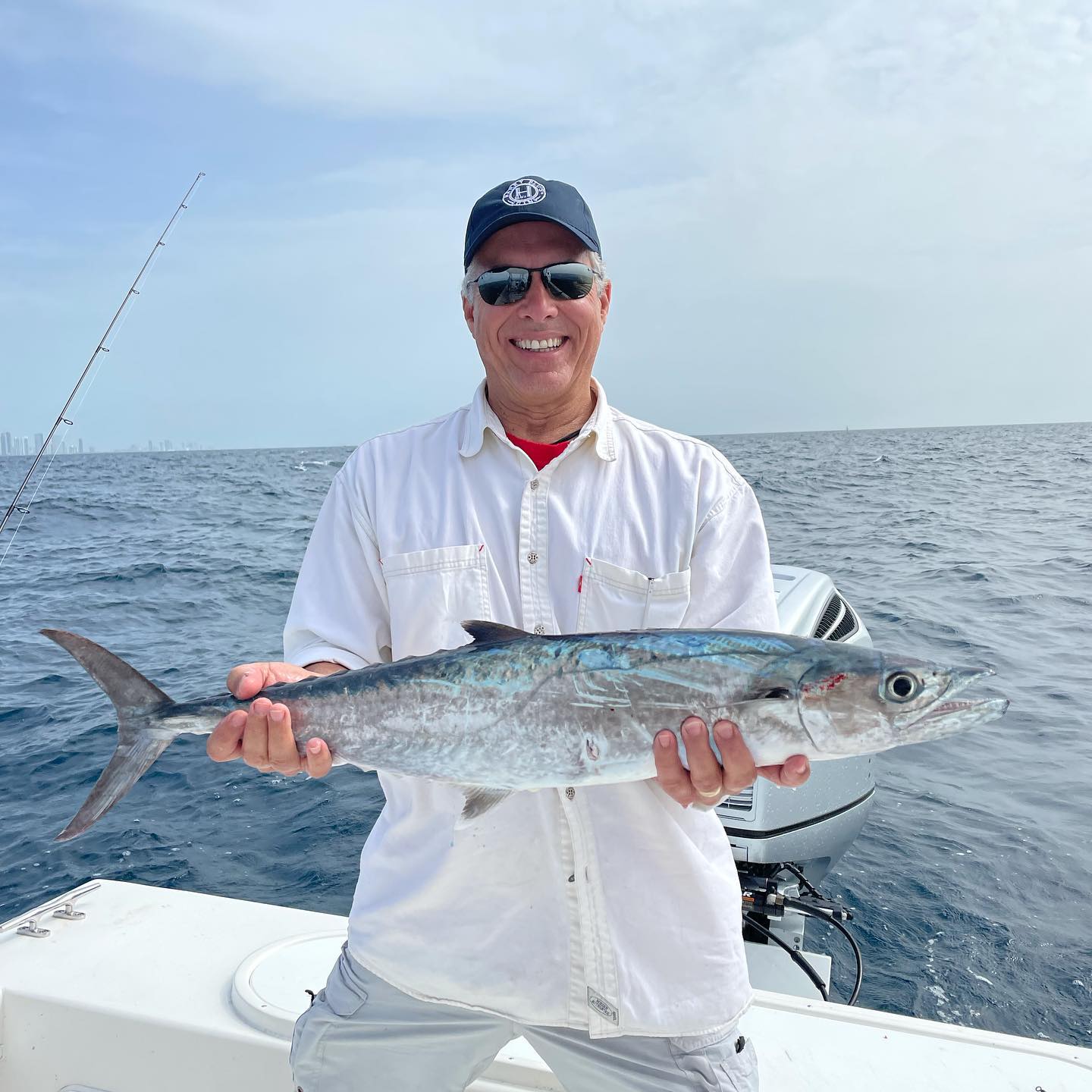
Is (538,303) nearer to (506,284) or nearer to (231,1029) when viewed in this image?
(506,284)

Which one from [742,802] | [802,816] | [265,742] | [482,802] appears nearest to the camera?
[482,802]

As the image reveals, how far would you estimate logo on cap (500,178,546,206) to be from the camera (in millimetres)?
2492

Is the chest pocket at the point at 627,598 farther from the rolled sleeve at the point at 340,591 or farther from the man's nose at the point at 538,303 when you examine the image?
the man's nose at the point at 538,303

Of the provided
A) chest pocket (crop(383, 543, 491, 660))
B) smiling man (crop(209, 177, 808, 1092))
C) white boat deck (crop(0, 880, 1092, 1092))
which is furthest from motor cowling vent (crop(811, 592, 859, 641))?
chest pocket (crop(383, 543, 491, 660))

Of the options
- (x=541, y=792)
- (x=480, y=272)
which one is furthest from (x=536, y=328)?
(x=541, y=792)

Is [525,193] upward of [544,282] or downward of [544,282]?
upward

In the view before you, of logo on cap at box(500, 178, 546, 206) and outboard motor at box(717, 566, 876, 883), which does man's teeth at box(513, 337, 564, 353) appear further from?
outboard motor at box(717, 566, 876, 883)

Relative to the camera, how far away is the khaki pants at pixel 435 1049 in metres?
2.16

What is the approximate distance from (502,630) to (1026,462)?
54111 millimetres

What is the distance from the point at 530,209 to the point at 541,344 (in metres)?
0.39

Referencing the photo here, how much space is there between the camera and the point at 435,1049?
7.50ft

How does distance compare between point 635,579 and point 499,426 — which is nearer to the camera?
point 635,579

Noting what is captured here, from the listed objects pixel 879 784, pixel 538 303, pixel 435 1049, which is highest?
pixel 538 303

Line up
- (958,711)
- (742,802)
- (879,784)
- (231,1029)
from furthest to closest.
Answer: (879,784) → (742,802) → (231,1029) → (958,711)
